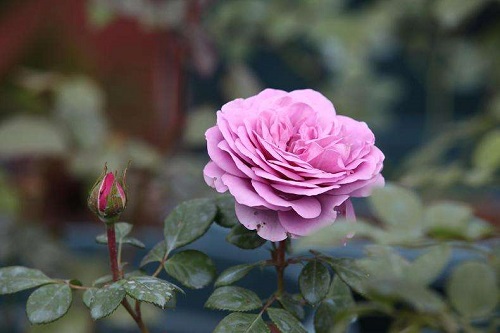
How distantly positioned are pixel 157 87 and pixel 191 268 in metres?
1.15

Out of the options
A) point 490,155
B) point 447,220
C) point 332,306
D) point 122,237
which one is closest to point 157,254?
point 122,237

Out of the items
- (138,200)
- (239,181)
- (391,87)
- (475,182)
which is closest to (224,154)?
(239,181)

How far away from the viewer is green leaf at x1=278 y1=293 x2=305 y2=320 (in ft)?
1.65

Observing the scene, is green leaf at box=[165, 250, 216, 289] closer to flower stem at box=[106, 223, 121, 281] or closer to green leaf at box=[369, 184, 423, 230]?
flower stem at box=[106, 223, 121, 281]

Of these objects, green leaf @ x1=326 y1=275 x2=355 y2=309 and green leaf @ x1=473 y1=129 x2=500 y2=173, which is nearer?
green leaf @ x1=326 y1=275 x2=355 y2=309

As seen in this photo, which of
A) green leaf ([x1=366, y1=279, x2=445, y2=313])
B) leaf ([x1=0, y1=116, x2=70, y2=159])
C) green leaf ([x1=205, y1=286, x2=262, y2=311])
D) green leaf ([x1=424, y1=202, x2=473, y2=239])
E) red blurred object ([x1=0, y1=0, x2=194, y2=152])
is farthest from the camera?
red blurred object ([x1=0, y1=0, x2=194, y2=152])

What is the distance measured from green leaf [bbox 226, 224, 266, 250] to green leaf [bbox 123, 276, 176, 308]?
0.20 feet

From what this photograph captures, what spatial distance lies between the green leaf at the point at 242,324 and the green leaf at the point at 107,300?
6 centimetres

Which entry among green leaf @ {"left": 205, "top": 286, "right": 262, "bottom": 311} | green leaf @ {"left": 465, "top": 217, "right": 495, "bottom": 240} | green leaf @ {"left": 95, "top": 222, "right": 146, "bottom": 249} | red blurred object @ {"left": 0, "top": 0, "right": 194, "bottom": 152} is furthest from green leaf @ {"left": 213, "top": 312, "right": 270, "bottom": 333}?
red blurred object @ {"left": 0, "top": 0, "right": 194, "bottom": 152}

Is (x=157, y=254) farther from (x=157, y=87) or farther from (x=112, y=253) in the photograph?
(x=157, y=87)

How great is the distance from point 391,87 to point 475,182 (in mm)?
1071

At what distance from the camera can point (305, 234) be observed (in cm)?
47

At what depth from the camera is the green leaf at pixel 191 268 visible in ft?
1.64

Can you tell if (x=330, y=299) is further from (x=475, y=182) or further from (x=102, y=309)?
(x=475, y=182)
